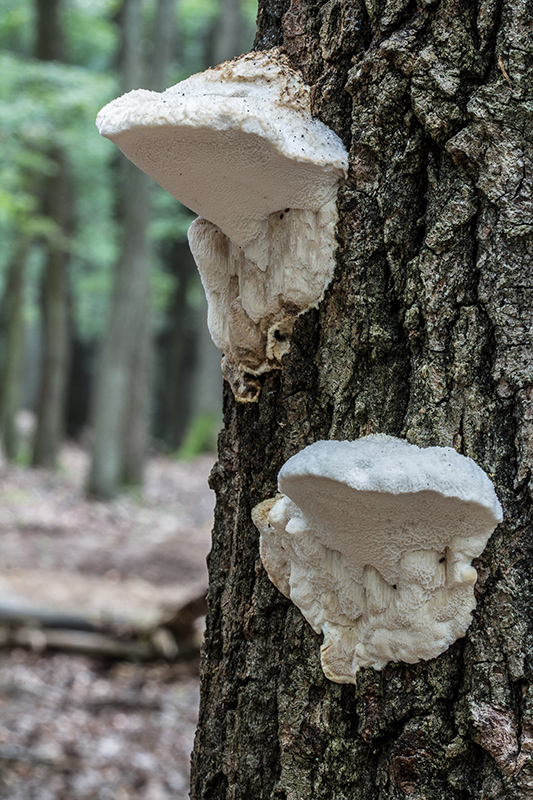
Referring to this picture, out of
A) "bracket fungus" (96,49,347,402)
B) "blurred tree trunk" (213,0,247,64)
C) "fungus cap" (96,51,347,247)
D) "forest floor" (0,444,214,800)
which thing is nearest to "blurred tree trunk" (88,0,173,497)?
"forest floor" (0,444,214,800)

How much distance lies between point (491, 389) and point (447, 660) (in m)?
0.51

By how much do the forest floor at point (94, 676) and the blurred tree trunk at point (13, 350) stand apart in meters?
4.42

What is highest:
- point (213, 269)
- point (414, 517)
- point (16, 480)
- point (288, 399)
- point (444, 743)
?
point (213, 269)

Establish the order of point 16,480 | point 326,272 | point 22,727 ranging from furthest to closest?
point 16,480 → point 22,727 → point 326,272

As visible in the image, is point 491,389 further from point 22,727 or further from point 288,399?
point 22,727

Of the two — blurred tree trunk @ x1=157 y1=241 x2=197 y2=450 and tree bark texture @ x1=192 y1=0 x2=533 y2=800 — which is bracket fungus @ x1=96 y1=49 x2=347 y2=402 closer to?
tree bark texture @ x1=192 y1=0 x2=533 y2=800

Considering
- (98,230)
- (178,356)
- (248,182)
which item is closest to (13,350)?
(178,356)

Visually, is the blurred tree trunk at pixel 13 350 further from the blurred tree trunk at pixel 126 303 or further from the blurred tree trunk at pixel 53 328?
the blurred tree trunk at pixel 126 303

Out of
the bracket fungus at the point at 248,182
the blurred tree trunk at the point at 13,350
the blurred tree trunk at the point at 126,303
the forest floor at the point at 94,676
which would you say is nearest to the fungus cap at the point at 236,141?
the bracket fungus at the point at 248,182

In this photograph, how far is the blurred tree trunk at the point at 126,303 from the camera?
11.3m

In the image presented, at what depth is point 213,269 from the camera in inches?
60.7

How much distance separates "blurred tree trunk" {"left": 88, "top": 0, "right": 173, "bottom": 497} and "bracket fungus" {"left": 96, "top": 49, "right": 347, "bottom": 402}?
10157 mm

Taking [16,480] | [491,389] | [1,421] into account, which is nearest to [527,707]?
[491,389]

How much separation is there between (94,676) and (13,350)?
36.2ft
